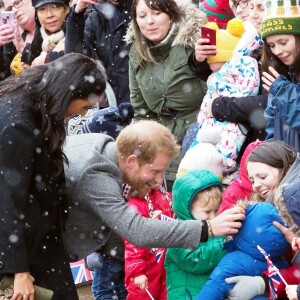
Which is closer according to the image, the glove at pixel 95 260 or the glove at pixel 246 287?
the glove at pixel 246 287

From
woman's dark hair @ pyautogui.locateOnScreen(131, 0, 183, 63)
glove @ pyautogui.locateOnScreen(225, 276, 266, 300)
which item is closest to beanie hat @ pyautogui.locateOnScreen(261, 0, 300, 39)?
woman's dark hair @ pyautogui.locateOnScreen(131, 0, 183, 63)

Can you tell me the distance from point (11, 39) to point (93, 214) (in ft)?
14.0

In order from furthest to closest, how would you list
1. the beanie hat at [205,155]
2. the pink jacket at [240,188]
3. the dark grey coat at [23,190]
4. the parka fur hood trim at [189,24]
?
the parka fur hood trim at [189,24], the beanie hat at [205,155], the pink jacket at [240,188], the dark grey coat at [23,190]

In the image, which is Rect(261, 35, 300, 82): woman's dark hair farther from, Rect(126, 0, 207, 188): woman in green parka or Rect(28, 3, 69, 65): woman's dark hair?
Rect(28, 3, 69, 65): woman's dark hair

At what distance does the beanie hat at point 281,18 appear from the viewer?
19.0 ft

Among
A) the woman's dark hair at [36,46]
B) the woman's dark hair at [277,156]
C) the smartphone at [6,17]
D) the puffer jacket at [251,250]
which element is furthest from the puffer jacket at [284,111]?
the smartphone at [6,17]

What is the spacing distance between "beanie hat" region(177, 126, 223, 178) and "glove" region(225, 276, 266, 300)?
4.88 ft

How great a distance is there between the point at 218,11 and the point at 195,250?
10.5 ft

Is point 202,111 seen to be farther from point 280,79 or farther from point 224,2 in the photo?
point 224,2

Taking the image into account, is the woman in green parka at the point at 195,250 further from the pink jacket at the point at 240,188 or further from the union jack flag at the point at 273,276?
the union jack flag at the point at 273,276

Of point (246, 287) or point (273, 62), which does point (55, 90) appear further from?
point (273, 62)

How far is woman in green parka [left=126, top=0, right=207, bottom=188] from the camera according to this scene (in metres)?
6.81

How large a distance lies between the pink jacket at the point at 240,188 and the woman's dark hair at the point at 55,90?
1398mm

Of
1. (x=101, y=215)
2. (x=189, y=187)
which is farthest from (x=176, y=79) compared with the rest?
(x=101, y=215)
